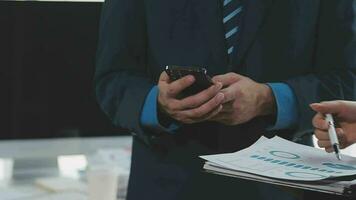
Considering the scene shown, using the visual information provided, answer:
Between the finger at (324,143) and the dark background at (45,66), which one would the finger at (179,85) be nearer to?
the finger at (324,143)

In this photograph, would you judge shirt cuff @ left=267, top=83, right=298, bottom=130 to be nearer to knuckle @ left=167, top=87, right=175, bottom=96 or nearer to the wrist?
the wrist

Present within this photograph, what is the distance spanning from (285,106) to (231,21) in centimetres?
19

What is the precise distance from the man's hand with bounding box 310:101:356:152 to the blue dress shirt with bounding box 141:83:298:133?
88mm

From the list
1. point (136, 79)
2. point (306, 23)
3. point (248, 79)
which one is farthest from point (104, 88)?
point (306, 23)

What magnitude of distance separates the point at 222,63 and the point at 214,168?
1.02 feet

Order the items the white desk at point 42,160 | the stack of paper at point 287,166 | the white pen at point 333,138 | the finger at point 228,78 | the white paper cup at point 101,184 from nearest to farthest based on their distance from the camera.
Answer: the stack of paper at point 287,166, the white pen at point 333,138, the finger at point 228,78, the white paper cup at point 101,184, the white desk at point 42,160

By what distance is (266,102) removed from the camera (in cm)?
122

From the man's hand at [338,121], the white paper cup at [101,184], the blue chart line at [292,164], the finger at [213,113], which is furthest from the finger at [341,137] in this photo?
the white paper cup at [101,184]

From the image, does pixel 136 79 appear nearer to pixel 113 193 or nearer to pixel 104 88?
pixel 104 88

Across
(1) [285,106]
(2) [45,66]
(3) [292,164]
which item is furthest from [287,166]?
(2) [45,66]

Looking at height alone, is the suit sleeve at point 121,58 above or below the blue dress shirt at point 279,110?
above

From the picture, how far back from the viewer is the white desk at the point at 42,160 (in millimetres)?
2010

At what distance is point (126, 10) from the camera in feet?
4.22

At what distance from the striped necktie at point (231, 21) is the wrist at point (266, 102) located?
0.10 meters
